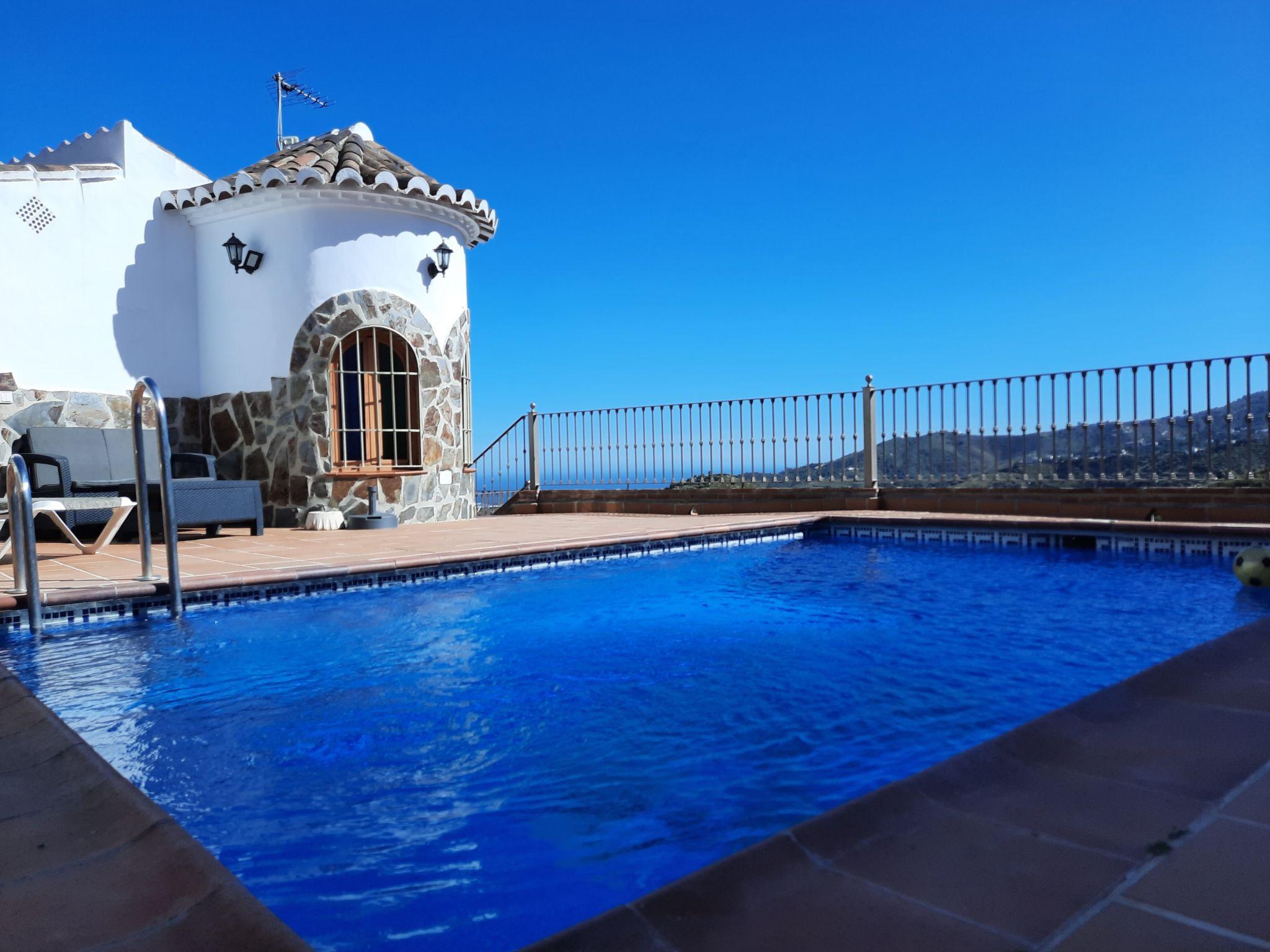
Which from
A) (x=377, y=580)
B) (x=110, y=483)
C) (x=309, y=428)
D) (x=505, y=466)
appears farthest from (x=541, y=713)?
(x=505, y=466)

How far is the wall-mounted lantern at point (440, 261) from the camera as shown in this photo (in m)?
8.74

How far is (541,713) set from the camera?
2.98 m

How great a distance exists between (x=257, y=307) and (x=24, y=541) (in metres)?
4.75

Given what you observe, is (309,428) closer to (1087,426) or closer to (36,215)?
(36,215)

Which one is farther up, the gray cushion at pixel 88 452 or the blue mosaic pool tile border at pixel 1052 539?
the gray cushion at pixel 88 452

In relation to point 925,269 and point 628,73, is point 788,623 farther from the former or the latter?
point 925,269

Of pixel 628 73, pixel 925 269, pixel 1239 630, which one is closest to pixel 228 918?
pixel 1239 630

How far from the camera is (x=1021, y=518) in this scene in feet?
24.6

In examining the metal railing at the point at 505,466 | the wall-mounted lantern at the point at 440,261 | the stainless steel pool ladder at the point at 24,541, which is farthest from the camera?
the metal railing at the point at 505,466

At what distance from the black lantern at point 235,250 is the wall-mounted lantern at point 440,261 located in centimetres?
188

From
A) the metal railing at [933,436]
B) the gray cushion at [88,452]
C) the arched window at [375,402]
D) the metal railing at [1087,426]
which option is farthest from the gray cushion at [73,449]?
the metal railing at [1087,426]

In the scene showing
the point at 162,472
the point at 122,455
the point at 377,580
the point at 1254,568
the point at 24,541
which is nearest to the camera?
the point at 24,541

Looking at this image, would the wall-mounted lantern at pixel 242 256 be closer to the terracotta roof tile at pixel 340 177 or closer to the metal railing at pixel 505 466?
the terracotta roof tile at pixel 340 177

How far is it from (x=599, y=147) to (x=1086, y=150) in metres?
9.34
